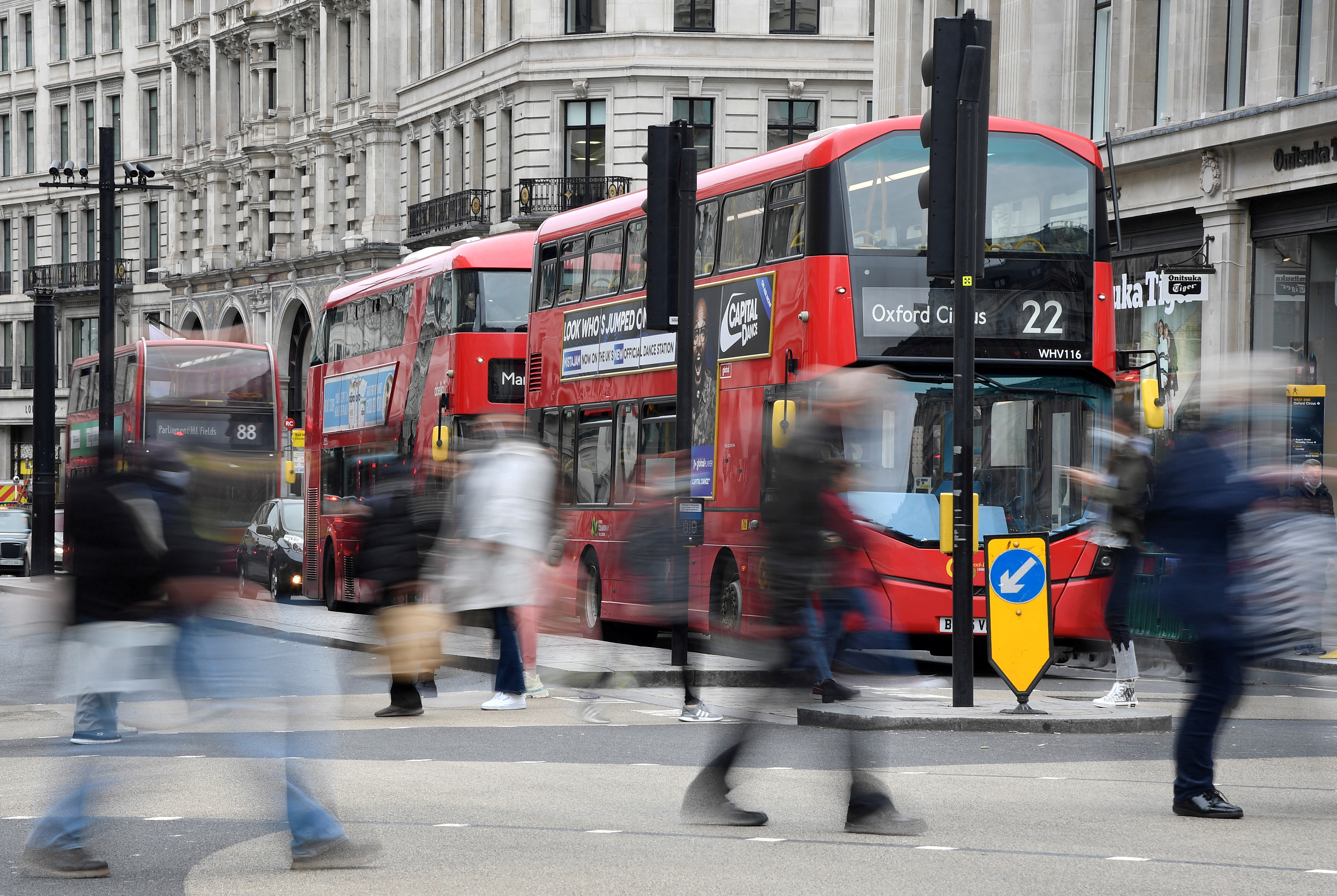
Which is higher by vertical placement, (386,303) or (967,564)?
(386,303)

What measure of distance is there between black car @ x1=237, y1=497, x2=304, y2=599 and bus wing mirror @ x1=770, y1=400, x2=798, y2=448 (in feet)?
54.2

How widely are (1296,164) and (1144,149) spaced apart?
2958mm

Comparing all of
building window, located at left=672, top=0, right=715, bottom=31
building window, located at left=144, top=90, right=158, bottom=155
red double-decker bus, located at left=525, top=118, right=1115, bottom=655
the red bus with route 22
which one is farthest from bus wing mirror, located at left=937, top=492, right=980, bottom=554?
building window, located at left=144, top=90, right=158, bottom=155

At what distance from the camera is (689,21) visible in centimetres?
4634

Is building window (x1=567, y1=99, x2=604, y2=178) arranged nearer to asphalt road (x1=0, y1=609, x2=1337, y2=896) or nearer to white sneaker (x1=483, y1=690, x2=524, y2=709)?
white sneaker (x1=483, y1=690, x2=524, y2=709)

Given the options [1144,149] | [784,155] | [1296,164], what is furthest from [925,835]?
[1144,149]

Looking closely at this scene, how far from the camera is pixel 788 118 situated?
153 ft

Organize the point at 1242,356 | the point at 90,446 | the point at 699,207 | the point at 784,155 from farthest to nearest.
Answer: the point at 90,446 → the point at 699,207 → the point at 784,155 → the point at 1242,356

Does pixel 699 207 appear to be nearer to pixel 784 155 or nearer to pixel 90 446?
pixel 784 155

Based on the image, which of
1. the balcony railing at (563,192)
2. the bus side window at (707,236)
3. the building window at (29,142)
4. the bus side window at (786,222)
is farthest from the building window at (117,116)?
the bus side window at (786,222)

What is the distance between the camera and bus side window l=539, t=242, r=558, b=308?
21.8 meters

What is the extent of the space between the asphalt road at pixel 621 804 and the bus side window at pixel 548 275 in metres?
10.2

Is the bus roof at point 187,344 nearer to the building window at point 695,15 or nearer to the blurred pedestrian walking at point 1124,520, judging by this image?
the building window at point 695,15

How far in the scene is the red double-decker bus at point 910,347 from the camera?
1552 centimetres
